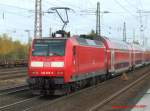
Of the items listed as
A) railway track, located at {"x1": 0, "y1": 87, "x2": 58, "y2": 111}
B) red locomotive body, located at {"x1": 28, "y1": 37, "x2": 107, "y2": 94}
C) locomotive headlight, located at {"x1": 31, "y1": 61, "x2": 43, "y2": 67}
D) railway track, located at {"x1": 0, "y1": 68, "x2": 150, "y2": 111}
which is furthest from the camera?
locomotive headlight, located at {"x1": 31, "y1": 61, "x2": 43, "y2": 67}

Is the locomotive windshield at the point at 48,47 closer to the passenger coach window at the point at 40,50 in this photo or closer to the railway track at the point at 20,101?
the passenger coach window at the point at 40,50

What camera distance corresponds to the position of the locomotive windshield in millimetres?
→ 20328

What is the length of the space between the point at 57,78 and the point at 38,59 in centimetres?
143

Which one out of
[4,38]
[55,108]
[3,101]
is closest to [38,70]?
[3,101]

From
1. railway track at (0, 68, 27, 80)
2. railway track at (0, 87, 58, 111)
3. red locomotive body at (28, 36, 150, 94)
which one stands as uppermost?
red locomotive body at (28, 36, 150, 94)

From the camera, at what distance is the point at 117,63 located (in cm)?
3778

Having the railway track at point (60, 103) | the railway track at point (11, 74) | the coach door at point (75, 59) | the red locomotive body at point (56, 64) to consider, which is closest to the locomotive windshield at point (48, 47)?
the red locomotive body at point (56, 64)

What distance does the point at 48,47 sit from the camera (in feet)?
67.3

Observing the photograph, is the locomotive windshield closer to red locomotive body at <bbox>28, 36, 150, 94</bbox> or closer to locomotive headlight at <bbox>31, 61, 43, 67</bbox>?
red locomotive body at <bbox>28, 36, 150, 94</bbox>

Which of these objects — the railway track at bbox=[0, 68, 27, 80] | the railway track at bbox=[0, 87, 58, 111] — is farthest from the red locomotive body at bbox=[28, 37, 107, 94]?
the railway track at bbox=[0, 68, 27, 80]

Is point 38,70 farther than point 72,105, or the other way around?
point 38,70

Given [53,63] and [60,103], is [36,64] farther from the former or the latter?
[60,103]

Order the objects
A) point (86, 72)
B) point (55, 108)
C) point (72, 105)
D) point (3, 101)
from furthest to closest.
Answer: point (86, 72) → point (3, 101) → point (72, 105) → point (55, 108)

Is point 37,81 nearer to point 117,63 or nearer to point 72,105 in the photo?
point 72,105
